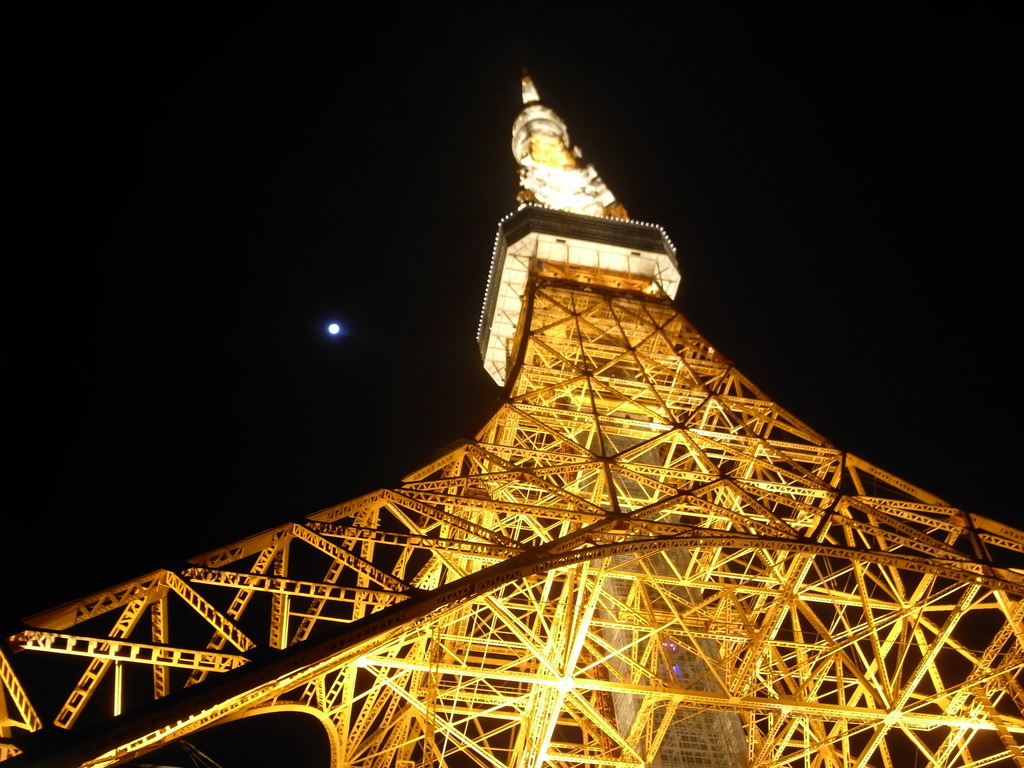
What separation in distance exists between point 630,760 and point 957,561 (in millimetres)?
5396

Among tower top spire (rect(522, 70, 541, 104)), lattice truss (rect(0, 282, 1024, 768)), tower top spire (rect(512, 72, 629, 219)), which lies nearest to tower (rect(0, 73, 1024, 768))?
lattice truss (rect(0, 282, 1024, 768))

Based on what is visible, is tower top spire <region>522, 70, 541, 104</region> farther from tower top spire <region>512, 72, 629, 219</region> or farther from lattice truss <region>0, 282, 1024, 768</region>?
lattice truss <region>0, 282, 1024, 768</region>

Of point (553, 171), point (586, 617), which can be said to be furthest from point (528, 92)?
point (586, 617)

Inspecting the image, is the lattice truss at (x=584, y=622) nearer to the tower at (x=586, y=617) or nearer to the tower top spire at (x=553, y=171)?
the tower at (x=586, y=617)

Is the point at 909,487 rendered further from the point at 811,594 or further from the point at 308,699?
the point at 308,699

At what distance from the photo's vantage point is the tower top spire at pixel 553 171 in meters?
28.3

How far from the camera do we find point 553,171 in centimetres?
3005

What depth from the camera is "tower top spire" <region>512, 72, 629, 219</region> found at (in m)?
28.3

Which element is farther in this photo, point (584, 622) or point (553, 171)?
point (553, 171)

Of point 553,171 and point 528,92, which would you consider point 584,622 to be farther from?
point 528,92

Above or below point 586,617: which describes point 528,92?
above

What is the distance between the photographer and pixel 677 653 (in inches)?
553

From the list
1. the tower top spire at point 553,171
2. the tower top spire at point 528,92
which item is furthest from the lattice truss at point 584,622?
the tower top spire at point 528,92

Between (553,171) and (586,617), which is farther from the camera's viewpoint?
(553,171)
